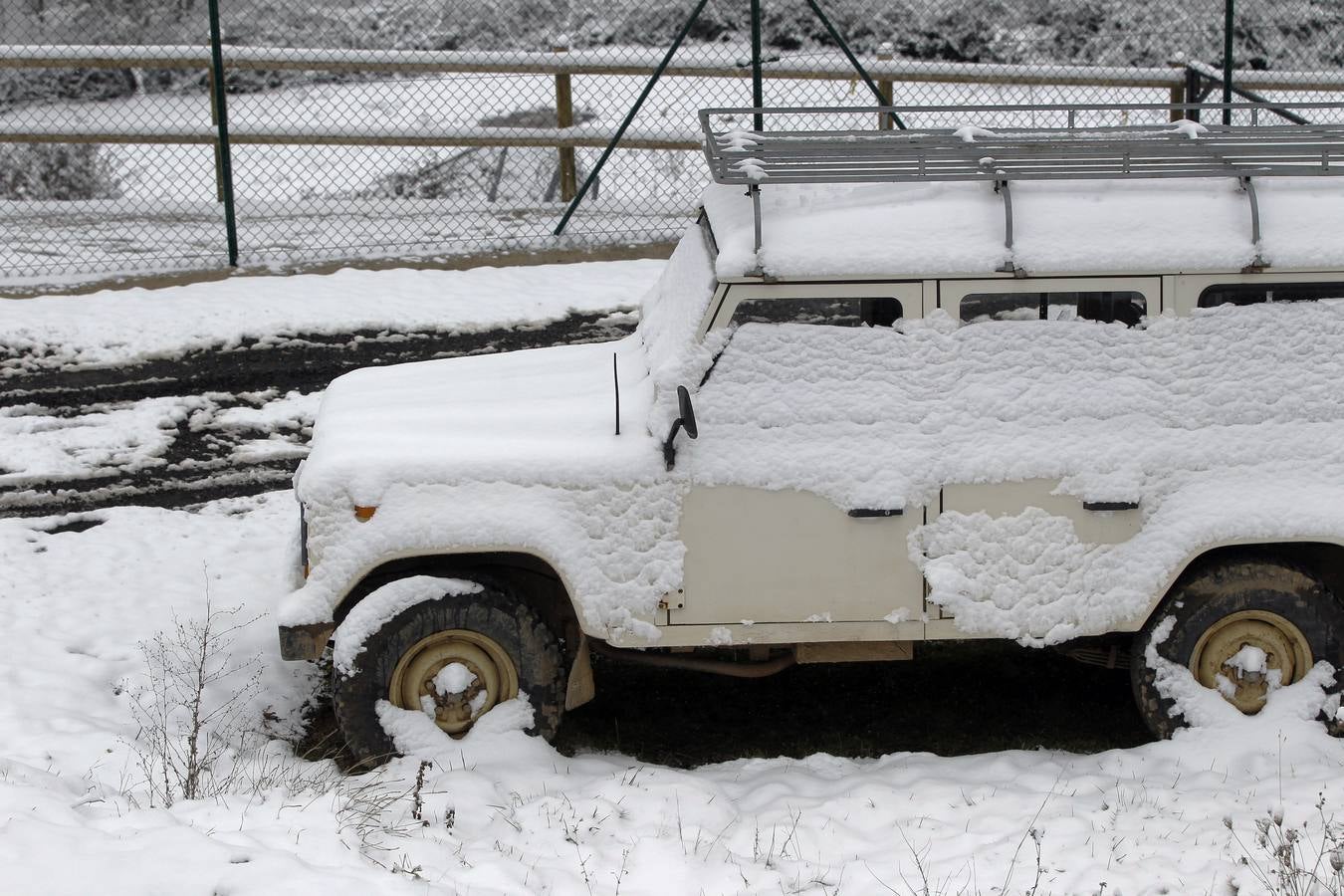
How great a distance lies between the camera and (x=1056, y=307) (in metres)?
5.43

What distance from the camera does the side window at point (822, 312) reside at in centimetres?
535

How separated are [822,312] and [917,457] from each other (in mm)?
621

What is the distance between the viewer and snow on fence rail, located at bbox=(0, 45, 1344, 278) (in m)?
11.7

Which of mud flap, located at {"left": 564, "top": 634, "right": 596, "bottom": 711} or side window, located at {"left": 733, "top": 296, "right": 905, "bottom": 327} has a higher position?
side window, located at {"left": 733, "top": 296, "right": 905, "bottom": 327}

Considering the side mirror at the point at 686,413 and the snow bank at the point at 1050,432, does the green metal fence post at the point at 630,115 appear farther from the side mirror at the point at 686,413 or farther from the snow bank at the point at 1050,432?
the side mirror at the point at 686,413

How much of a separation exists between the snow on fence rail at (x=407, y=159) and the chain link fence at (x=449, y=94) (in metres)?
0.03

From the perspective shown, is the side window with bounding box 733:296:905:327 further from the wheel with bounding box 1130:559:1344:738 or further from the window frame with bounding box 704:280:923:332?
the wheel with bounding box 1130:559:1344:738

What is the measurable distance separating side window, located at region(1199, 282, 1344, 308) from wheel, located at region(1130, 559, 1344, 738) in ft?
3.16

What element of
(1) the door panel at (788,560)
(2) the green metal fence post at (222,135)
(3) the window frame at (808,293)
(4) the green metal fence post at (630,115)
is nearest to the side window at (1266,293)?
(3) the window frame at (808,293)

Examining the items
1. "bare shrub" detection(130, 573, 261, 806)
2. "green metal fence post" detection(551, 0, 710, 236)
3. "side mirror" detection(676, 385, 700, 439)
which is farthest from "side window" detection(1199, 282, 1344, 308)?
"green metal fence post" detection(551, 0, 710, 236)

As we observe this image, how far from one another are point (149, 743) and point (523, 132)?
7564 mm

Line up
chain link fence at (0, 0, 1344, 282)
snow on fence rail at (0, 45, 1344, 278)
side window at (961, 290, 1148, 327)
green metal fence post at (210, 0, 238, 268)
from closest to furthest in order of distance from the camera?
1. side window at (961, 290, 1148, 327)
2. green metal fence post at (210, 0, 238, 268)
3. snow on fence rail at (0, 45, 1344, 278)
4. chain link fence at (0, 0, 1344, 282)

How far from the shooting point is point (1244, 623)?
18.2 ft

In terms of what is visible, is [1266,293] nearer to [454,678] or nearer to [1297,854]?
[1297,854]
